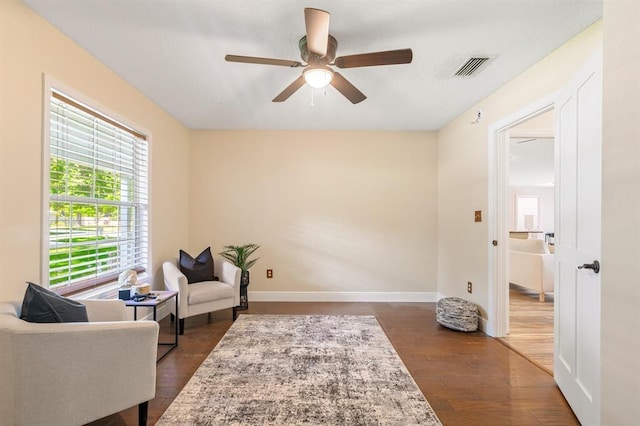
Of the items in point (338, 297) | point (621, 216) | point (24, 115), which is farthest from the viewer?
point (338, 297)

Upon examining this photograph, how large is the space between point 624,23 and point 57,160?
3.22 metres

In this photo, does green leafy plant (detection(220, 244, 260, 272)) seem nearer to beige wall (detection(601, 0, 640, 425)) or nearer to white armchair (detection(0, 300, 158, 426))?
white armchair (detection(0, 300, 158, 426))

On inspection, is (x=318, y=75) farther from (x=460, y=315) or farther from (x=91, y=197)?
(x=460, y=315)

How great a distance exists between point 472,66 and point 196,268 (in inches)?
139

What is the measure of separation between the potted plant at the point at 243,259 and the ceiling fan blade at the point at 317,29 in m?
2.73

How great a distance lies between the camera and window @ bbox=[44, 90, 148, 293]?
2.00 m

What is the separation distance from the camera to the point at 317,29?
1561mm

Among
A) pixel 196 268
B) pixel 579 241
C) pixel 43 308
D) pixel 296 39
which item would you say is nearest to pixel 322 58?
pixel 296 39

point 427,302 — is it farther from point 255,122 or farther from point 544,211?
point 544,211

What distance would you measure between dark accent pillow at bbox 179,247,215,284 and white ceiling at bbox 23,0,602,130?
1823mm

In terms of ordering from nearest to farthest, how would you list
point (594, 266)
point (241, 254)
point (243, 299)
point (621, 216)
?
point (621, 216) → point (594, 266) → point (243, 299) → point (241, 254)

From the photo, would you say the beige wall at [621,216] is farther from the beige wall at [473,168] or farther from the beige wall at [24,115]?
the beige wall at [24,115]

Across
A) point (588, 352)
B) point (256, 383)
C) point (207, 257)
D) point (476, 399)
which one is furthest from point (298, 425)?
point (207, 257)

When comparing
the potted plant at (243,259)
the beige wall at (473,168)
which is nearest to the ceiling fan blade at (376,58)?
the beige wall at (473,168)
